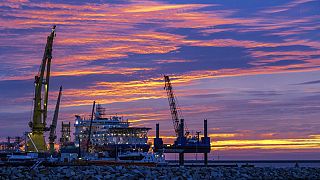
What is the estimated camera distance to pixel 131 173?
150 ft

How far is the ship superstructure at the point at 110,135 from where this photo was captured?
126m

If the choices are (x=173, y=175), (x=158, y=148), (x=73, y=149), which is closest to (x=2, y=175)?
(x=173, y=175)

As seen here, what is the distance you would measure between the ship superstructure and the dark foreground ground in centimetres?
6627

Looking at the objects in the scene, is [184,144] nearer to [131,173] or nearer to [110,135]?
[110,135]

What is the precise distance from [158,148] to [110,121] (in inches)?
447

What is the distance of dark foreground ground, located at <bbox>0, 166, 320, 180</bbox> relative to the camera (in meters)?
42.0

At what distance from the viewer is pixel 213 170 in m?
55.0

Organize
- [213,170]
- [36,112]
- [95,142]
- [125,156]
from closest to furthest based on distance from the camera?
[213,170] < [125,156] < [36,112] < [95,142]

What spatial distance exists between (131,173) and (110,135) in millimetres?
83947

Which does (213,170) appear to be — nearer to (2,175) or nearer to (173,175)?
(173,175)

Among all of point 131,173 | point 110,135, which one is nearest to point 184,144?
point 110,135

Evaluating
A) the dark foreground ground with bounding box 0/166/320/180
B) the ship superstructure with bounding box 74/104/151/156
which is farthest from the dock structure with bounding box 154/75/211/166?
the dark foreground ground with bounding box 0/166/320/180

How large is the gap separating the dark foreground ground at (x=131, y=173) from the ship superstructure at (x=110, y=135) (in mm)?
66266

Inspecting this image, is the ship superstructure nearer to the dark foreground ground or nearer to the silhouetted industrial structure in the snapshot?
the silhouetted industrial structure
